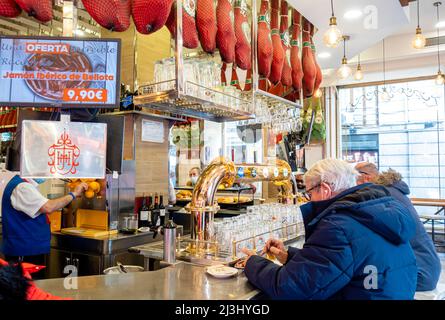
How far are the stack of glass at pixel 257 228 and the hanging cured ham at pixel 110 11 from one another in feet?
4.32

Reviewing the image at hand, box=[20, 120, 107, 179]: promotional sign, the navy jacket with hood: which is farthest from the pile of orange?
the navy jacket with hood

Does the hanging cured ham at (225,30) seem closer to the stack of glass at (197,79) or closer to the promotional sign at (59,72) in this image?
the stack of glass at (197,79)

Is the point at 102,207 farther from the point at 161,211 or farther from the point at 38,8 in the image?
the point at 38,8

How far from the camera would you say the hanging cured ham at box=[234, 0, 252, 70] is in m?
2.45

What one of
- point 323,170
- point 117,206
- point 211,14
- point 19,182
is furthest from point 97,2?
point 117,206

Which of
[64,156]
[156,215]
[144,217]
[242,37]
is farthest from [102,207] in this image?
[242,37]

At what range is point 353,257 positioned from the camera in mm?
1529

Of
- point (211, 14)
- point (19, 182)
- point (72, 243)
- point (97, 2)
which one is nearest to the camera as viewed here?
point (97, 2)

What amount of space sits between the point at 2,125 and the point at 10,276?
18.4ft

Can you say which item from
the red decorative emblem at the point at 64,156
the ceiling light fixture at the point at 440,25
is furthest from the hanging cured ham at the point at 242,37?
the ceiling light fixture at the point at 440,25

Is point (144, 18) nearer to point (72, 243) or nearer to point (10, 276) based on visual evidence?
point (10, 276)

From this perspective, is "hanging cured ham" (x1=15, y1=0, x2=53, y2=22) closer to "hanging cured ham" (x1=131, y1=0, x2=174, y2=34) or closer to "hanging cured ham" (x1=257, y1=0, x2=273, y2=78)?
"hanging cured ham" (x1=131, y1=0, x2=174, y2=34)

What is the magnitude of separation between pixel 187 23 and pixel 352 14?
269cm

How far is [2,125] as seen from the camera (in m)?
5.78
